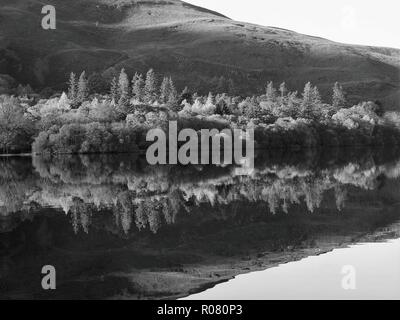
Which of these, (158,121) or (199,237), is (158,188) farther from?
(158,121)

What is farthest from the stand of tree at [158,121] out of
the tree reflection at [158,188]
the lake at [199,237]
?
the lake at [199,237]

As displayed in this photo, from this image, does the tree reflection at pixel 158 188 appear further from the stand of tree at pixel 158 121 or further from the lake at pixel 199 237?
the stand of tree at pixel 158 121

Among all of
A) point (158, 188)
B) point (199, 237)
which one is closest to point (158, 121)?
point (158, 188)

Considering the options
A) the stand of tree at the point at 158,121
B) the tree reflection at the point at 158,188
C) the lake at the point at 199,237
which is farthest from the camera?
the stand of tree at the point at 158,121

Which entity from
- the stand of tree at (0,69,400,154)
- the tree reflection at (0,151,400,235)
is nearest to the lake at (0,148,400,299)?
the tree reflection at (0,151,400,235)

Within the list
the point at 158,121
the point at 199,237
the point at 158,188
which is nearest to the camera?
the point at 199,237

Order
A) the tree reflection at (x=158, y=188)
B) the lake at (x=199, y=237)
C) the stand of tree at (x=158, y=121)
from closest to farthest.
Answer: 1. the lake at (x=199, y=237)
2. the tree reflection at (x=158, y=188)
3. the stand of tree at (x=158, y=121)

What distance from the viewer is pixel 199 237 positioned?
98.3 feet

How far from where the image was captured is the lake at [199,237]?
20781 mm

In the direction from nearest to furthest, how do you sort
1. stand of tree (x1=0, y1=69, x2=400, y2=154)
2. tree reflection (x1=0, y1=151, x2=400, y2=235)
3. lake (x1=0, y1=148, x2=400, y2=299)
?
lake (x1=0, y1=148, x2=400, y2=299)
tree reflection (x1=0, y1=151, x2=400, y2=235)
stand of tree (x1=0, y1=69, x2=400, y2=154)

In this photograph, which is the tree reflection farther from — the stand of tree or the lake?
the stand of tree

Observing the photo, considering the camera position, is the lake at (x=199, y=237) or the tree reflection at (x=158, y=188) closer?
the lake at (x=199, y=237)

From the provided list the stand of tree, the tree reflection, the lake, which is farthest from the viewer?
the stand of tree

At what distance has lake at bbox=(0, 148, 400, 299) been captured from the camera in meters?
20.8
